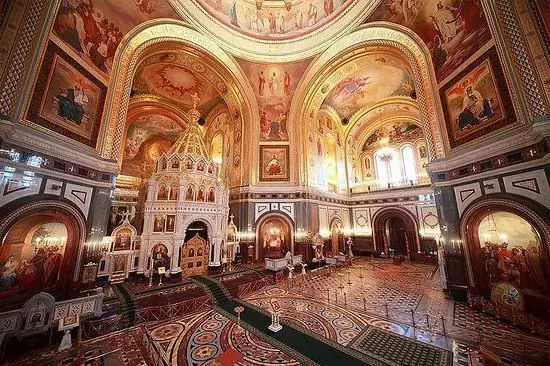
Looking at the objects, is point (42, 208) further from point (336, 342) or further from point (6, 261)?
point (336, 342)

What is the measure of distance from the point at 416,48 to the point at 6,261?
58.7 feet

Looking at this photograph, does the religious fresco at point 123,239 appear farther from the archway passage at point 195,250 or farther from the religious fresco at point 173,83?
the religious fresco at point 173,83

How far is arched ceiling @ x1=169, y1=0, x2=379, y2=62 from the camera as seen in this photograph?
1272cm

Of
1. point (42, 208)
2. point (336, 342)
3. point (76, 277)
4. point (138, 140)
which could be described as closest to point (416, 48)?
point (336, 342)

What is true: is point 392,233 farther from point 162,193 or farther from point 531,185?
point 162,193

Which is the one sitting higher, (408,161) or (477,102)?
(408,161)

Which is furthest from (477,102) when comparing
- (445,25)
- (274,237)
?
(274,237)

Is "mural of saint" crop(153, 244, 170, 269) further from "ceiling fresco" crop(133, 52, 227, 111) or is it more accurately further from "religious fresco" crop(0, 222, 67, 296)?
"ceiling fresco" crop(133, 52, 227, 111)

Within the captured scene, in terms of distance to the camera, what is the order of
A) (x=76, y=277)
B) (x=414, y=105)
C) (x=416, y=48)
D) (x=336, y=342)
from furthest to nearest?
(x=414, y=105) < (x=416, y=48) < (x=76, y=277) < (x=336, y=342)

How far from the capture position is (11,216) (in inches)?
216

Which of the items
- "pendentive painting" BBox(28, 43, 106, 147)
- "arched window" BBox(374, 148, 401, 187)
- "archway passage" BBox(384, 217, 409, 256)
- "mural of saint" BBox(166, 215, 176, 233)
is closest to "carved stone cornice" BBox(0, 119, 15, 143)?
"pendentive painting" BBox(28, 43, 106, 147)

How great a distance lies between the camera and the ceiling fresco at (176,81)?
1349cm

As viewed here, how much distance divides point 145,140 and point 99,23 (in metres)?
13.1

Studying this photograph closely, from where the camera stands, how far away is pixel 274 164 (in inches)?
618
